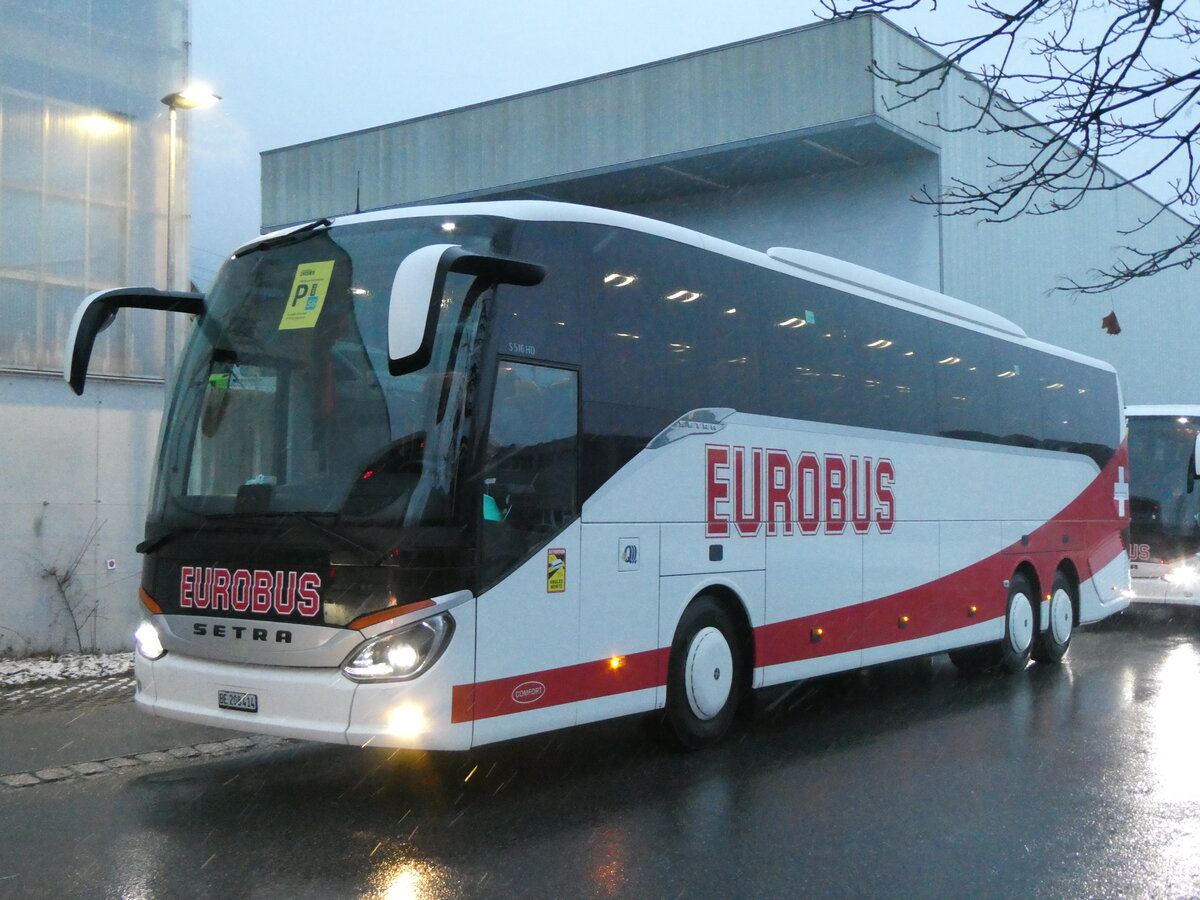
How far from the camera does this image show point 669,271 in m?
8.45

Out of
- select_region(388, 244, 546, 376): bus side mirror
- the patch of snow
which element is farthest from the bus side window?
the patch of snow

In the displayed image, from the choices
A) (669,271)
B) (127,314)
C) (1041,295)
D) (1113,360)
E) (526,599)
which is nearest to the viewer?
(526,599)

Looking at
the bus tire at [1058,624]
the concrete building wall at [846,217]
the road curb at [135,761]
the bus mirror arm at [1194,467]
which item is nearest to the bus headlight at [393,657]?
the road curb at [135,761]

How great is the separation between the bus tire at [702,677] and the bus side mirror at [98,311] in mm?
3778

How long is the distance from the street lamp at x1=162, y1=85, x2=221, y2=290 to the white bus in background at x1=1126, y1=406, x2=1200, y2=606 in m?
13.7

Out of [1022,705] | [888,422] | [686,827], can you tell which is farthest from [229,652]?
[1022,705]

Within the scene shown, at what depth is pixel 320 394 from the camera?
22.6ft

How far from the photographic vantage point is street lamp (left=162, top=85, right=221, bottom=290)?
1228cm

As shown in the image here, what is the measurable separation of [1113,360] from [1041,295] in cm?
653

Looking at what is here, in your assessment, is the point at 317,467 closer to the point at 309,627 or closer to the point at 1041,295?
the point at 309,627

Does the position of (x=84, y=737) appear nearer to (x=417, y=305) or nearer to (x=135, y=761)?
(x=135, y=761)

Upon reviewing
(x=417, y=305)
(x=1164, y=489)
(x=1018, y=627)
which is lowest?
(x=1018, y=627)

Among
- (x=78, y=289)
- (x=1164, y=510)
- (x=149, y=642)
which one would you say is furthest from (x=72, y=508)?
(x=1164, y=510)

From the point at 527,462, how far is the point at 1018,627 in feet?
26.3
